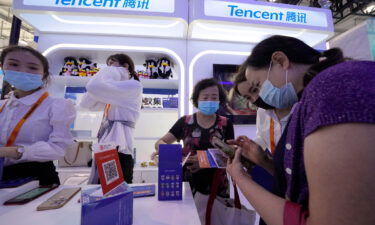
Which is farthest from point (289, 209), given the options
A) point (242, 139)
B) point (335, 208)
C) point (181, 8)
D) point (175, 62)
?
point (175, 62)

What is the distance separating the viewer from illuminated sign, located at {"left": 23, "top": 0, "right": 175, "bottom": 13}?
1.96 meters

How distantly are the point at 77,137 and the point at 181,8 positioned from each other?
2132mm

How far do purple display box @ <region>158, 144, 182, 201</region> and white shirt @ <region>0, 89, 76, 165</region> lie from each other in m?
0.78

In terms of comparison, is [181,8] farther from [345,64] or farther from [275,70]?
[345,64]

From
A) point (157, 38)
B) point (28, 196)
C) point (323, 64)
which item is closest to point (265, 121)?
point (323, 64)

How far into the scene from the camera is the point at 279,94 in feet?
2.60

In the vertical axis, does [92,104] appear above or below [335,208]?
above

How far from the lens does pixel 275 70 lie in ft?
2.54

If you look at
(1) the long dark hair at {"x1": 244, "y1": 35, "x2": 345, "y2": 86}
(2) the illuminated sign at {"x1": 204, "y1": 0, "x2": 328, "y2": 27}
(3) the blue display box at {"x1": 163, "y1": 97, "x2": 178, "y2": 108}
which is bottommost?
(1) the long dark hair at {"x1": 244, "y1": 35, "x2": 345, "y2": 86}

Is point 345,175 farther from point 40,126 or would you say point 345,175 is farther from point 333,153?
point 40,126

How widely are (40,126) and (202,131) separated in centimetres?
115

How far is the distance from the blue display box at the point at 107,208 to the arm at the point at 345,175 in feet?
1.79

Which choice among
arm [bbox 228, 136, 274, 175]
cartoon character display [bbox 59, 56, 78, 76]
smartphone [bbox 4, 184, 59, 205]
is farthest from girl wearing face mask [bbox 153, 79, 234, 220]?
cartoon character display [bbox 59, 56, 78, 76]

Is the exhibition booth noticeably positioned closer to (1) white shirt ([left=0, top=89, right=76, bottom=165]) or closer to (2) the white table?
(1) white shirt ([left=0, top=89, right=76, bottom=165])
